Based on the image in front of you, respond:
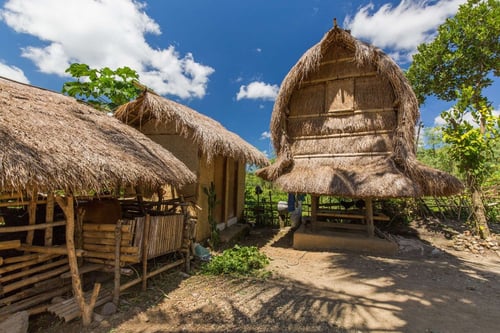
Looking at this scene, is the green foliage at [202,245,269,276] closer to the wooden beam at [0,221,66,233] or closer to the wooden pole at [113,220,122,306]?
the wooden pole at [113,220,122,306]

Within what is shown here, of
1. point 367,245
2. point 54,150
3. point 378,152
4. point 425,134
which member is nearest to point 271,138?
point 378,152

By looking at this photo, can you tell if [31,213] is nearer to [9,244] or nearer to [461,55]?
[9,244]

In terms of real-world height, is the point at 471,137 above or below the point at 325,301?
above

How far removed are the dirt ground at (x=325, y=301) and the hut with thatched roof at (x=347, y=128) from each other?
162 centimetres

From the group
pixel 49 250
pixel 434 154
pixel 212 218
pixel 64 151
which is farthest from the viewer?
pixel 434 154

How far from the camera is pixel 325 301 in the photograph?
360cm

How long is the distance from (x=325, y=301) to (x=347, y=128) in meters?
4.70

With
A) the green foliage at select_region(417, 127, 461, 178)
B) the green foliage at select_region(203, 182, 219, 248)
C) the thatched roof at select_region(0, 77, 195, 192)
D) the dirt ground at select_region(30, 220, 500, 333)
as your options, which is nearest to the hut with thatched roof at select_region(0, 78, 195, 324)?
the thatched roof at select_region(0, 77, 195, 192)

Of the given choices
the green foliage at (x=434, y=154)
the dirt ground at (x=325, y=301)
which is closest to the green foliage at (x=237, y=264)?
the dirt ground at (x=325, y=301)

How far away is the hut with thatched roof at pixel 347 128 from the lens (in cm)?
561

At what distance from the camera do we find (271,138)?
24.0 ft

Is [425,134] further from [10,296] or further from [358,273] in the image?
[10,296]

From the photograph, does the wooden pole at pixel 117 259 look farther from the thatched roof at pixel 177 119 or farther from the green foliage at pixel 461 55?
the green foliage at pixel 461 55

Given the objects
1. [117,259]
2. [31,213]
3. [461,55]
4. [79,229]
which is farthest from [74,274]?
[461,55]
